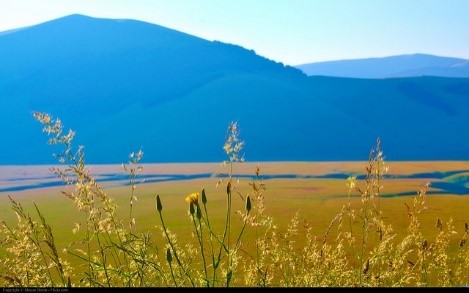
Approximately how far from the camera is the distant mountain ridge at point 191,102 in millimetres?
108188

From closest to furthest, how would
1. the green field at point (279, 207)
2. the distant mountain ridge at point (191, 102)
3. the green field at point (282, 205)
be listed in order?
the green field at point (279, 207)
the green field at point (282, 205)
the distant mountain ridge at point (191, 102)

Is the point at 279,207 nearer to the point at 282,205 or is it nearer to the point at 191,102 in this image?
the point at 282,205

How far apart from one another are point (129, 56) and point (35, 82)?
84.3 feet

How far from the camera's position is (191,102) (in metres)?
130

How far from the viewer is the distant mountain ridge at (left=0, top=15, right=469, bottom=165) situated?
108 m

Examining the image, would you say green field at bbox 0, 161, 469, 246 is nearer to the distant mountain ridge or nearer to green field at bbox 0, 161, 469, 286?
green field at bbox 0, 161, 469, 286

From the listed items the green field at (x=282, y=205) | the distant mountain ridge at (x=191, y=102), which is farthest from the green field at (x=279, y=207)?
the distant mountain ridge at (x=191, y=102)

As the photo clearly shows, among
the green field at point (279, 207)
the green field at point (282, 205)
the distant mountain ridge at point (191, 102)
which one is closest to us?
the green field at point (279, 207)

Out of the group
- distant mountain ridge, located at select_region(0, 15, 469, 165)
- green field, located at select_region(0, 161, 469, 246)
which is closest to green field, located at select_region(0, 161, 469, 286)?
green field, located at select_region(0, 161, 469, 246)

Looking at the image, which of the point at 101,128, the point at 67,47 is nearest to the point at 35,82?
the point at 67,47

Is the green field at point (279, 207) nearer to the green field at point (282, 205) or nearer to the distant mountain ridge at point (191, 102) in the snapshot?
the green field at point (282, 205)

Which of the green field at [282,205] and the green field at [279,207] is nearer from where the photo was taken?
the green field at [279,207]

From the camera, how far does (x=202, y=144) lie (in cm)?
10788

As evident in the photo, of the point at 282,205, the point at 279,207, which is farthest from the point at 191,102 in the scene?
the point at 279,207
